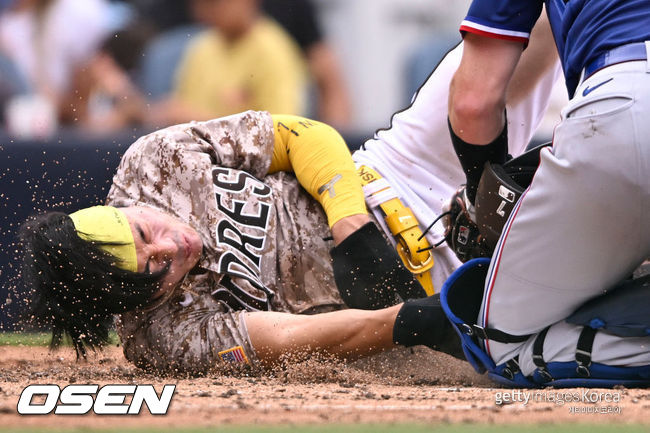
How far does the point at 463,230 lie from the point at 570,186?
763mm

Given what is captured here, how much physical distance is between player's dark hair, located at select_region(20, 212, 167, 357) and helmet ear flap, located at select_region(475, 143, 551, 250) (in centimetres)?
99

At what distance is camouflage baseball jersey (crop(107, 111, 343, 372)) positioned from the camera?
112 inches

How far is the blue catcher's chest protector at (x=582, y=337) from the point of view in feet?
8.06

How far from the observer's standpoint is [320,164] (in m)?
3.16

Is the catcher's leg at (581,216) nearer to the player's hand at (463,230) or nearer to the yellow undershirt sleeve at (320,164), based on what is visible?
the player's hand at (463,230)

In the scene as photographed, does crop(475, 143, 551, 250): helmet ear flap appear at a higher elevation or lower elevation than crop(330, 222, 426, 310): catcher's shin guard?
higher

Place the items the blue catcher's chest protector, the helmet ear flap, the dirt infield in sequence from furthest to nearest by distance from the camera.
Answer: the helmet ear flap → the blue catcher's chest protector → the dirt infield

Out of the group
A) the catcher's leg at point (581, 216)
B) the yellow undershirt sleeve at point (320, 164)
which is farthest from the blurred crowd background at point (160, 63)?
the catcher's leg at point (581, 216)

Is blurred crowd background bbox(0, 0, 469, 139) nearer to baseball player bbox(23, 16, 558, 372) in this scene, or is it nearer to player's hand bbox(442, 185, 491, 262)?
baseball player bbox(23, 16, 558, 372)

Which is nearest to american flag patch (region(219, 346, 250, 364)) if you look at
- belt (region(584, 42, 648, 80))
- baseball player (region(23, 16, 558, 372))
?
baseball player (region(23, 16, 558, 372))

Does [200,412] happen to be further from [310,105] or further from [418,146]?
[310,105]
